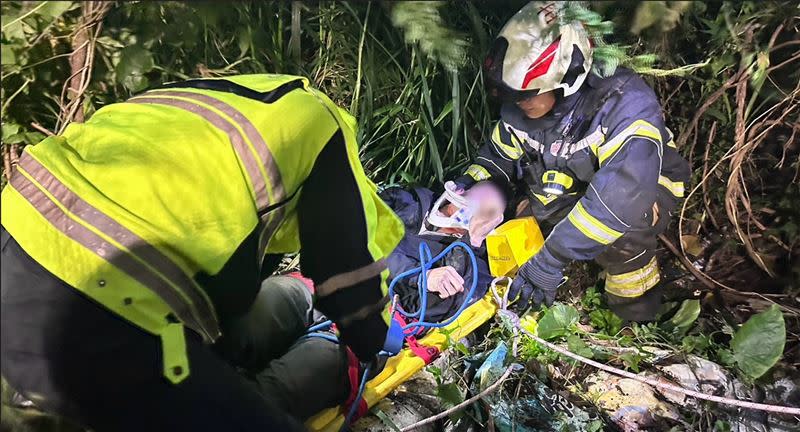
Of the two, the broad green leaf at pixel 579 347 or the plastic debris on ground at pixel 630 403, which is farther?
the broad green leaf at pixel 579 347

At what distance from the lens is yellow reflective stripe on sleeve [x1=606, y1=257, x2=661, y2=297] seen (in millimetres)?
2631

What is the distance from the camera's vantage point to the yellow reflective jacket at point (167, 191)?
1.03 m

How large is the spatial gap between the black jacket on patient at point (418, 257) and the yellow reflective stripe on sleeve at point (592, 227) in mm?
479

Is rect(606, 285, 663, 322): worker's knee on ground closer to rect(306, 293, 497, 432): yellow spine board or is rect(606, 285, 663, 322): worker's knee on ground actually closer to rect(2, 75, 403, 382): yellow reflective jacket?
rect(306, 293, 497, 432): yellow spine board

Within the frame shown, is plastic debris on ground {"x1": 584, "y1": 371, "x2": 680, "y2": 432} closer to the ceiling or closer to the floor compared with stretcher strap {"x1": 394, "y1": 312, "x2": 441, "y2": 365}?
closer to the floor

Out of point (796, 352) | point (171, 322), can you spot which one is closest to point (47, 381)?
point (171, 322)

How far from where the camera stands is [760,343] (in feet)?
7.04

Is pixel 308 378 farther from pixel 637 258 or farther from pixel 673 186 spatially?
pixel 673 186

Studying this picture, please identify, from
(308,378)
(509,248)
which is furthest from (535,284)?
(308,378)

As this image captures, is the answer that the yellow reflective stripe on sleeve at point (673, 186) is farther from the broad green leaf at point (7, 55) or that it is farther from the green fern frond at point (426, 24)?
the broad green leaf at point (7, 55)

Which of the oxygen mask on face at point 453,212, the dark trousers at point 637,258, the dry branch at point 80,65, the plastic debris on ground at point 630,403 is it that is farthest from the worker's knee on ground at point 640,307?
the dry branch at point 80,65

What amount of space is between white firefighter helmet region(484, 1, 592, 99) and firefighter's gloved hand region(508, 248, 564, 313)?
0.71 m

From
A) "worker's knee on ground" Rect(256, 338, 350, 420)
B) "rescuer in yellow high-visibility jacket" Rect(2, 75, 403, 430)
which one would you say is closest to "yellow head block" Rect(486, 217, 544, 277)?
"worker's knee on ground" Rect(256, 338, 350, 420)

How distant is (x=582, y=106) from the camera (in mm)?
2463
